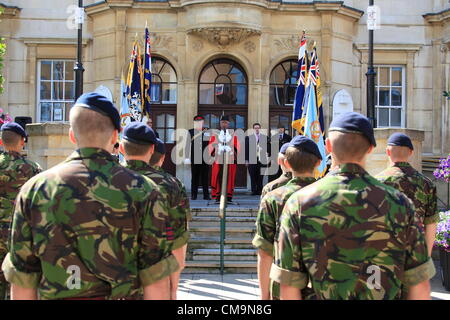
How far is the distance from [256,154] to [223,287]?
5.88 metres

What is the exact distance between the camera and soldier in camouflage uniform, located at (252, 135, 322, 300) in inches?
161

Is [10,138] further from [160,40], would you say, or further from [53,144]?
[160,40]

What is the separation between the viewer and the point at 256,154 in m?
13.9

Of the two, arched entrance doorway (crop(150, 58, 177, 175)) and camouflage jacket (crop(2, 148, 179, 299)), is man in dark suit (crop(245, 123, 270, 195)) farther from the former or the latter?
camouflage jacket (crop(2, 148, 179, 299))

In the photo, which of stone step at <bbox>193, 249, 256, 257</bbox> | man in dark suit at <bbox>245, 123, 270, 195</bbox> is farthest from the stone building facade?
stone step at <bbox>193, 249, 256, 257</bbox>

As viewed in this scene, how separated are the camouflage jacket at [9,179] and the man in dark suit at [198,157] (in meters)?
7.05

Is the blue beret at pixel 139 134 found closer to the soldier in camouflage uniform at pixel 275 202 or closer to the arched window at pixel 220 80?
the soldier in camouflage uniform at pixel 275 202

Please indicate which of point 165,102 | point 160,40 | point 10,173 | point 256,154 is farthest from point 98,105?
point 165,102

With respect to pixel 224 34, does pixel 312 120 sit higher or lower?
lower

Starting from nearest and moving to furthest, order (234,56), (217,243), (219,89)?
1. (217,243)
2. (234,56)
3. (219,89)

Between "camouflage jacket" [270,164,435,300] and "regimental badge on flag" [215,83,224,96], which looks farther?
"regimental badge on flag" [215,83,224,96]

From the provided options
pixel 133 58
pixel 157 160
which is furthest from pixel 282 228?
pixel 133 58

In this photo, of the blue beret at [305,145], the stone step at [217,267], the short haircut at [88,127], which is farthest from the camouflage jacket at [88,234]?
the stone step at [217,267]
